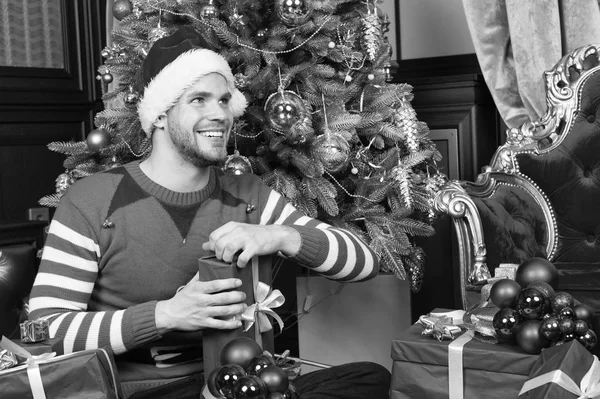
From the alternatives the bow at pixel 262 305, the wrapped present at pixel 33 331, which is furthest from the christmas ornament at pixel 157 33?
the wrapped present at pixel 33 331

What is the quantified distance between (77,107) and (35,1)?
54 cm

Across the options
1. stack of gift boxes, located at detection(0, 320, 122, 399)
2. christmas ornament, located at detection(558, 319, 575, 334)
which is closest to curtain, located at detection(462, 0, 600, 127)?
christmas ornament, located at detection(558, 319, 575, 334)

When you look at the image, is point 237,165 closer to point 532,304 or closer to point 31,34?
point 532,304

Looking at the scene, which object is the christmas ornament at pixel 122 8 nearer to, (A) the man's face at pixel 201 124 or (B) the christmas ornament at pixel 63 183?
(B) the christmas ornament at pixel 63 183

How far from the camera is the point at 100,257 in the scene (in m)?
2.00

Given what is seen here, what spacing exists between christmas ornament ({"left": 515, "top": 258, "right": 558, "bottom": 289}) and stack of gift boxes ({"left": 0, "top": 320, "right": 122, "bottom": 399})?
90 centimetres

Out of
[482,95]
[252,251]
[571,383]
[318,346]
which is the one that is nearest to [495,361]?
[571,383]

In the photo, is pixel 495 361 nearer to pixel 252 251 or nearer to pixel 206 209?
pixel 252 251

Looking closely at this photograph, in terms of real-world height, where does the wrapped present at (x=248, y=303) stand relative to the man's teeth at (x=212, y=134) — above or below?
below

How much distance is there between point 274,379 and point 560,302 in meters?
0.59

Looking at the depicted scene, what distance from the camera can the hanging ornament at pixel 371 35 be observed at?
2793mm

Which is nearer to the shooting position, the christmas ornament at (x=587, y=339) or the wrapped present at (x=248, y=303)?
the christmas ornament at (x=587, y=339)

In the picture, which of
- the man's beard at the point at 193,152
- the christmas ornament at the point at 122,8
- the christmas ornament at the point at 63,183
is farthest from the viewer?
the christmas ornament at the point at 122,8

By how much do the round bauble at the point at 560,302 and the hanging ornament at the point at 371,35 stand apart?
1334 mm
